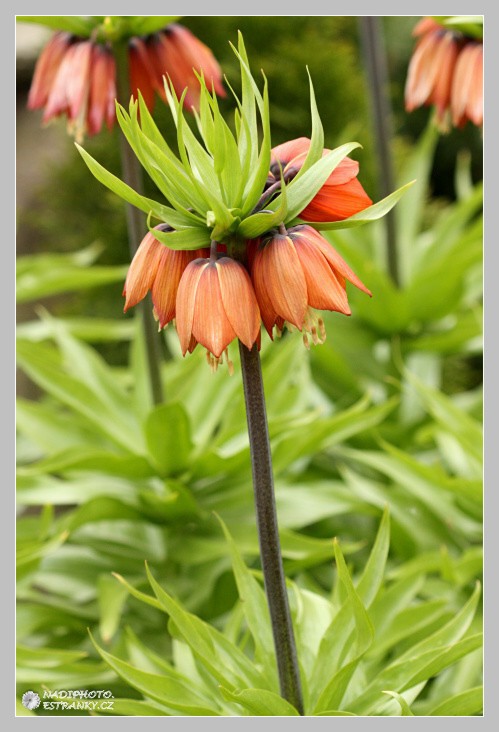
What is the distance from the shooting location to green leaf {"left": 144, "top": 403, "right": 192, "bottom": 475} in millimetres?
1318

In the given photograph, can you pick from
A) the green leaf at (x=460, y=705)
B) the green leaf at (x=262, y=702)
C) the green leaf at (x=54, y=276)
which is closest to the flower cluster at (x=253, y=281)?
the green leaf at (x=262, y=702)

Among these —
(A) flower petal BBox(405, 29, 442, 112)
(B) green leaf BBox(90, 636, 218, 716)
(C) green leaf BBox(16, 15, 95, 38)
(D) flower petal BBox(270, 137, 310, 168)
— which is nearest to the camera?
(D) flower petal BBox(270, 137, 310, 168)

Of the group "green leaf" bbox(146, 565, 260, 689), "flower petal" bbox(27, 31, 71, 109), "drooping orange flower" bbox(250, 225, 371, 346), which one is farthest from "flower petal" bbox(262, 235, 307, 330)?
"flower petal" bbox(27, 31, 71, 109)

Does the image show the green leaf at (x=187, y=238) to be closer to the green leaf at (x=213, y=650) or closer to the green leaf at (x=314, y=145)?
the green leaf at (x=314, y=145)

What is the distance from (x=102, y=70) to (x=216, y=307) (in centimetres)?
64

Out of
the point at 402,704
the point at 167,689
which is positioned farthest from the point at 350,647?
the point at 167,689

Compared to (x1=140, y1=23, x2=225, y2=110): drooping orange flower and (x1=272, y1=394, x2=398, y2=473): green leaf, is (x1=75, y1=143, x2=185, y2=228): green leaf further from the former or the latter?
(x1=272, y1=394, x2=398, y2=473): green leaf

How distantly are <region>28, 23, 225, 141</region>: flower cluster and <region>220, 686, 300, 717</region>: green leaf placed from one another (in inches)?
28.0

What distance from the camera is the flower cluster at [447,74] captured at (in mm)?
1354

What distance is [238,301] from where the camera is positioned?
686 mm

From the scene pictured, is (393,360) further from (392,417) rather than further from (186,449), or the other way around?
(186,449)

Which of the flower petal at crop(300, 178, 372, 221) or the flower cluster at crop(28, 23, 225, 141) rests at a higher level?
the flower cluster at crop(28, 23, 225, 141)

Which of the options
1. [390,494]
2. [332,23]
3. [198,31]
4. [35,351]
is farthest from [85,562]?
[332,23]

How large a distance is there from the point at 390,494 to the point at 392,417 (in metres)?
0.28
